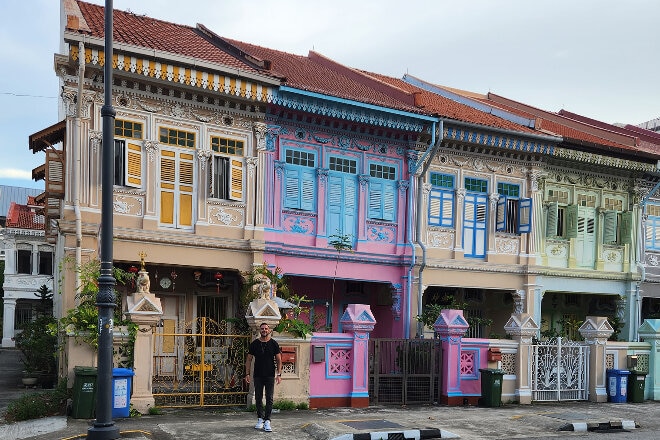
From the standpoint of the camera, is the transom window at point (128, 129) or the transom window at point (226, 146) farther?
the transom window at point (226, 146)

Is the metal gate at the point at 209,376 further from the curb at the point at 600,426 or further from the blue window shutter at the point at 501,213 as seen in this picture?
the blue window shutter at the point at 501,213

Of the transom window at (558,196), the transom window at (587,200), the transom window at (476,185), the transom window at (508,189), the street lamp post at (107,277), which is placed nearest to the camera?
the street lamp post at (107,277)

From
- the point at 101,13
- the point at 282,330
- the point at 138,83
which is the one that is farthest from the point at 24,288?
the point at 282,330

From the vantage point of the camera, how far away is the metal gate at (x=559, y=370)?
15.5m

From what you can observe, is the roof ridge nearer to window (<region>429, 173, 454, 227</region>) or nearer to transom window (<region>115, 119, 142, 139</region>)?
window (<region>429, 173, 454, 227</region>)

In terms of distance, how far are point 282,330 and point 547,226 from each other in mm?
10441

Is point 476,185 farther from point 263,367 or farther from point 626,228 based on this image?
point 263,367

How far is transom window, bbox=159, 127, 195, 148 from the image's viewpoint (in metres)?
15.2

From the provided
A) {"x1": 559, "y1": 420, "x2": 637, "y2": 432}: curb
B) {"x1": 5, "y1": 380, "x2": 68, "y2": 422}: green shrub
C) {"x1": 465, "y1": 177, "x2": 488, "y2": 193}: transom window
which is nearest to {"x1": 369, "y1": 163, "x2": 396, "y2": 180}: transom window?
{"x1": 465, "y1": 177, "x2": 488, "y2": 193}: transom window

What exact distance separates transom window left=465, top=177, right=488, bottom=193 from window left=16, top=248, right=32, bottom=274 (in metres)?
27.5

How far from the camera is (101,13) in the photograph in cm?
A: 1741

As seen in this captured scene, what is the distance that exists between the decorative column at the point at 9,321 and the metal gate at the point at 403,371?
29.0 meters

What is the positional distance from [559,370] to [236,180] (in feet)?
28.4

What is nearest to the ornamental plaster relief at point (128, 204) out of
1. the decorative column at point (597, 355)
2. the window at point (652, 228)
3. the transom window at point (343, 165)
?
the transom window at point (343, 165)
